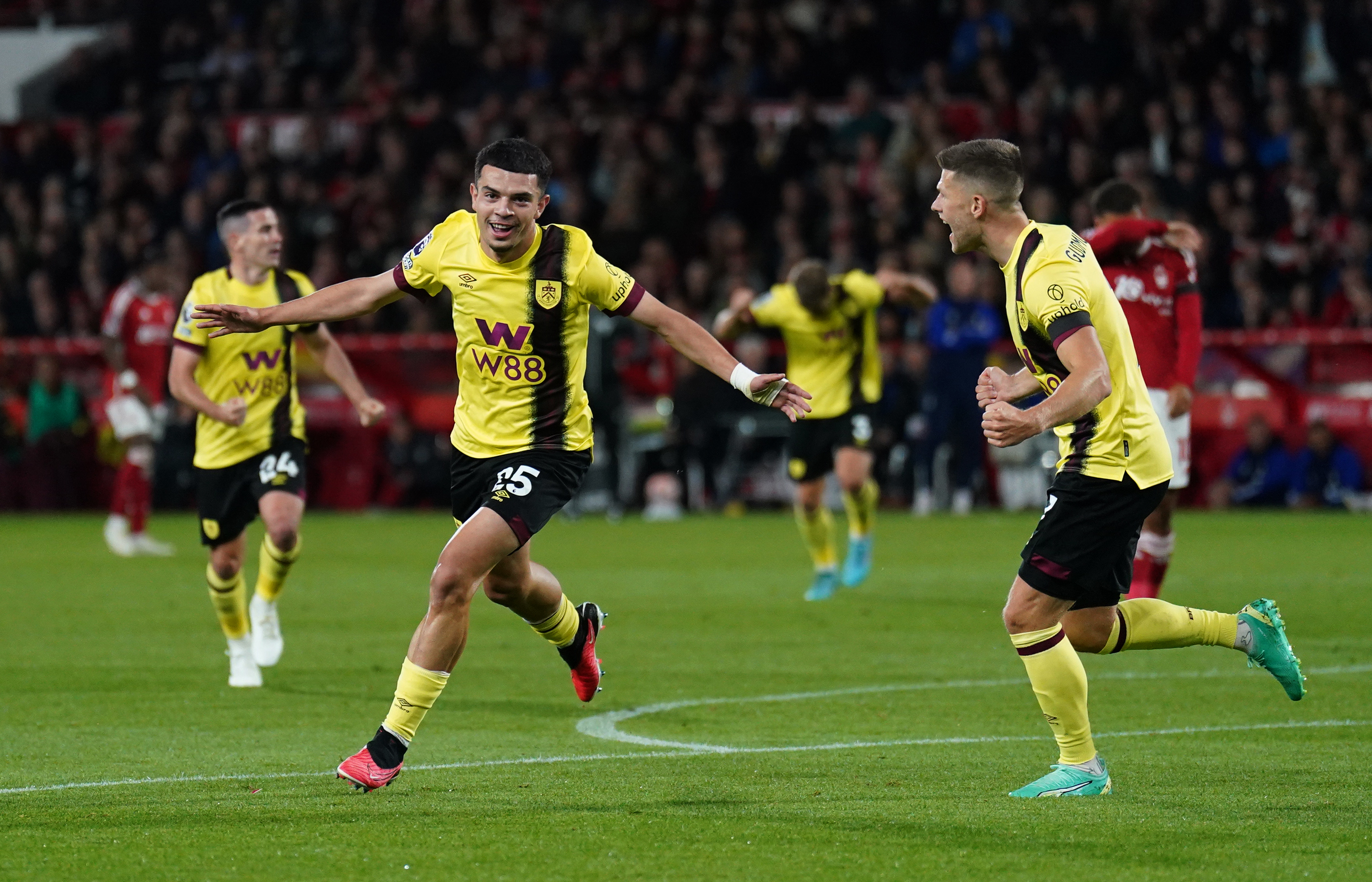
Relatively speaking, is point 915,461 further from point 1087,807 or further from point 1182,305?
point 1087,807

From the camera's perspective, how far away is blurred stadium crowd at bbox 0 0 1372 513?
22359 mm

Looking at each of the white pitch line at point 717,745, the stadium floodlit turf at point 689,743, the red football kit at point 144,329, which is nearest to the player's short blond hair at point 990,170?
the stadium floodlit turf at point 689,743

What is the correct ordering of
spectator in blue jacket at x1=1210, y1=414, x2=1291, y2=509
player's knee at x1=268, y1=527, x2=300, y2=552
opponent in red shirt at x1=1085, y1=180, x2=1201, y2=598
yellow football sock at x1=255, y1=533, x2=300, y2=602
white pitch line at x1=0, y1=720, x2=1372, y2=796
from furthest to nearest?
spectator in blue jacket at x1=1210, y1=414, x2=1291, y2=509, opponent in red shirt at x1=1085, y1=180, x2=1201, y2=598, yellow football sock at x1=255, y1=533, x2=300, y2=602, player's knee at x1=268, y1=527, x2=300, y2=552, white pitch line at x1=0, y1=720, x2=1372, y2=796

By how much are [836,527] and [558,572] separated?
5058 mm

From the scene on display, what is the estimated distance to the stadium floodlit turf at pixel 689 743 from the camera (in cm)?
588

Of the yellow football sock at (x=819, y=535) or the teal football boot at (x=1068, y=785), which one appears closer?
the teal football boot at (x=1068, y=785)

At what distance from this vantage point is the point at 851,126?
25078 millimetres

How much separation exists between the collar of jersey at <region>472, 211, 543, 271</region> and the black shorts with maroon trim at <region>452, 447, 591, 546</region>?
72cm

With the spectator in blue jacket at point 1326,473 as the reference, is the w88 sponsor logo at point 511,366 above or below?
above

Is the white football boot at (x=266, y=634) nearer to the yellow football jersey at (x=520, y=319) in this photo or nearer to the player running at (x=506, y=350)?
the player running at (x=506, y=350)

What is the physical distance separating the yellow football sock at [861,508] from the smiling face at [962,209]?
26.1 ft

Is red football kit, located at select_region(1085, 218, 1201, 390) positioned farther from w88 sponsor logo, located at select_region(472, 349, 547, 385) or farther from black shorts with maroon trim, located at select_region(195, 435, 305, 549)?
black shorts with maroon trim, located at select_region(195, 435, 305, 549)

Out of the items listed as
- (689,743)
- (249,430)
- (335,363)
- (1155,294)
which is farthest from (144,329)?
(689,743)

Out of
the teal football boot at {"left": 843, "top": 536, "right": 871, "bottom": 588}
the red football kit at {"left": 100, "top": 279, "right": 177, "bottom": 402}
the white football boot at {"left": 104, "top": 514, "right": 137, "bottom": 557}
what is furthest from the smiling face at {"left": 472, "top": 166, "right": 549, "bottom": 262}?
the red football kit at {"left": 100, "top": 279, "right": 177, "bottom": 402}
